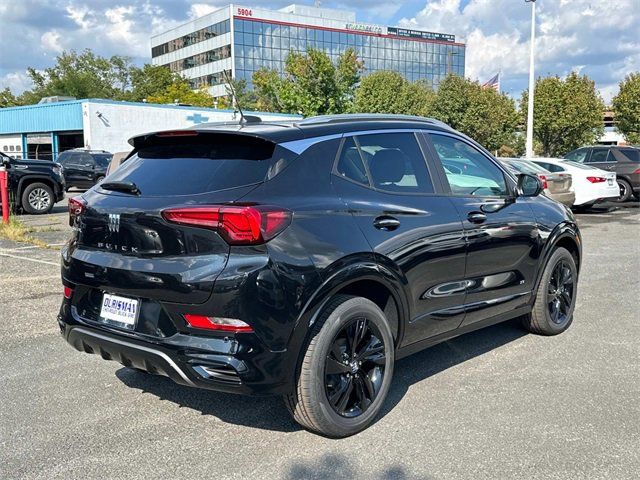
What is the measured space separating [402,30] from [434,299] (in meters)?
105

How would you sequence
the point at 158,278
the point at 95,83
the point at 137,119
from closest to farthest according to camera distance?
the point at 158,278, the point at 137,119, the point at 95,83

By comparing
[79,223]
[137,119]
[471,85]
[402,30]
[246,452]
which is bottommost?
[246,452]

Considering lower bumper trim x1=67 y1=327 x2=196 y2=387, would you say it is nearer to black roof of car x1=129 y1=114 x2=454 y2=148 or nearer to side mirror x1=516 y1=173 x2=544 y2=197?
black roof of car x1=129 y1=114 x2=454 y2=148

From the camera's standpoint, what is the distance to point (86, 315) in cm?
359

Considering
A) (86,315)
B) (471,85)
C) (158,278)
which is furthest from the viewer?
(471,85)

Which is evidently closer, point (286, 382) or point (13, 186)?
point (286, 382)

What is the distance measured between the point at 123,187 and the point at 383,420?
2103 mm

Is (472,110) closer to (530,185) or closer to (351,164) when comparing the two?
(530,185)

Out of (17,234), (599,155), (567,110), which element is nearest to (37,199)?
(17,234)

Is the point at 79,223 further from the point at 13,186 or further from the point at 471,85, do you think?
the point at 471,85

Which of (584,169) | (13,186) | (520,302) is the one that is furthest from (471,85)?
(520,302)

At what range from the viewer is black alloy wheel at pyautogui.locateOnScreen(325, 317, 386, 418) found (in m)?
3.48

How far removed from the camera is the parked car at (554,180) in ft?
46.2

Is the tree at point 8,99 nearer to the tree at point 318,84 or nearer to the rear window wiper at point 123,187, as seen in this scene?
the tree at point 318,84
